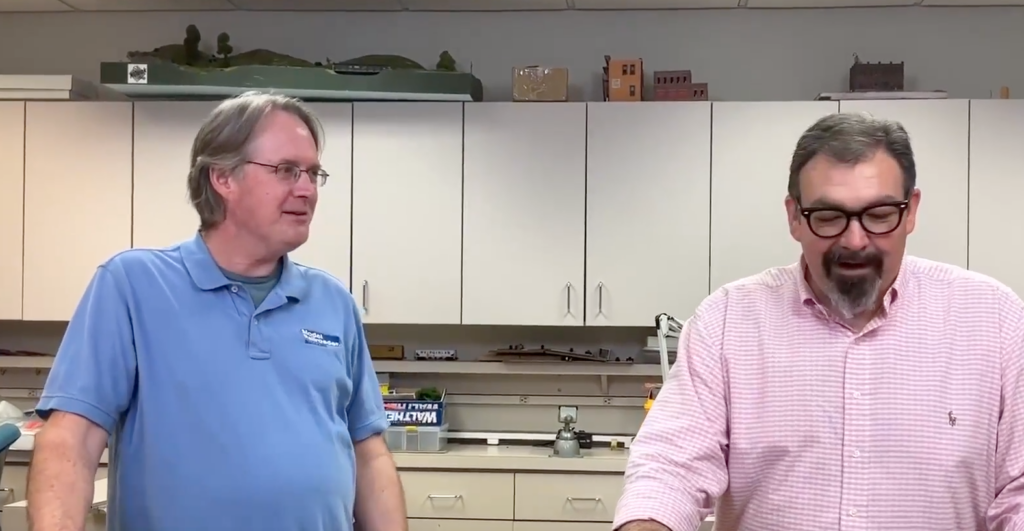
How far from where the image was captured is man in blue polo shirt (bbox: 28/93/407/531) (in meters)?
1.32

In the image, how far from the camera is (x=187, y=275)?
1437 mm

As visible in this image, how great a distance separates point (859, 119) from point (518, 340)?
251 centimetres

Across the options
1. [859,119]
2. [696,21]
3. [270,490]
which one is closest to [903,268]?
[859,119]

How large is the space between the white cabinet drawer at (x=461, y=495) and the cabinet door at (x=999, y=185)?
186 cm

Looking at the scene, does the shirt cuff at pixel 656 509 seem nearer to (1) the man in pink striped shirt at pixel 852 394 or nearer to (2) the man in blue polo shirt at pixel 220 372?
(1) the man in pink striped shirt at pixel 852 394

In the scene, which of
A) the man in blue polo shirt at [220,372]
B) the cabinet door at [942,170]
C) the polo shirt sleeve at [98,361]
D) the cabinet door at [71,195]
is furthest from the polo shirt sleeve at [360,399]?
the cabinet door at [942,170]

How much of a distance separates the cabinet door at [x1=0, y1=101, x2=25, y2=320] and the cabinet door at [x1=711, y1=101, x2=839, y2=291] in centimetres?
260

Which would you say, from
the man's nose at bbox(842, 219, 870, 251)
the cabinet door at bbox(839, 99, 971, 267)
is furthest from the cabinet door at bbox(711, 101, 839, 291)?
the man's nose at bbox(842, 219, 870, 251)

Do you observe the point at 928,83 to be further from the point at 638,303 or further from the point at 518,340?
the point at 518,340

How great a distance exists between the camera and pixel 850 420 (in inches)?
51.6

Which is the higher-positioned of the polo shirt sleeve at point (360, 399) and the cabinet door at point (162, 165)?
the cabinet door at point (162, 165)

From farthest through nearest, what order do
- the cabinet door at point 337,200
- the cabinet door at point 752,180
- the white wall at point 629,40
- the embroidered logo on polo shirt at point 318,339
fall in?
1. the white wall at point 629,40
2. the cabinet door at point 337,200
3. the cabinet door at point 752,180
4. the embroidered logo on polo shirt at point 318,339

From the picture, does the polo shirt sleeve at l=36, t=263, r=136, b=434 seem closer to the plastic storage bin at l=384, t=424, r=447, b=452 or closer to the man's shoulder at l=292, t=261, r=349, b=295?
the man's shoulder at l=292, t=261, r=349, b=295

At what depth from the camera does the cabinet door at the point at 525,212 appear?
3.36 m
